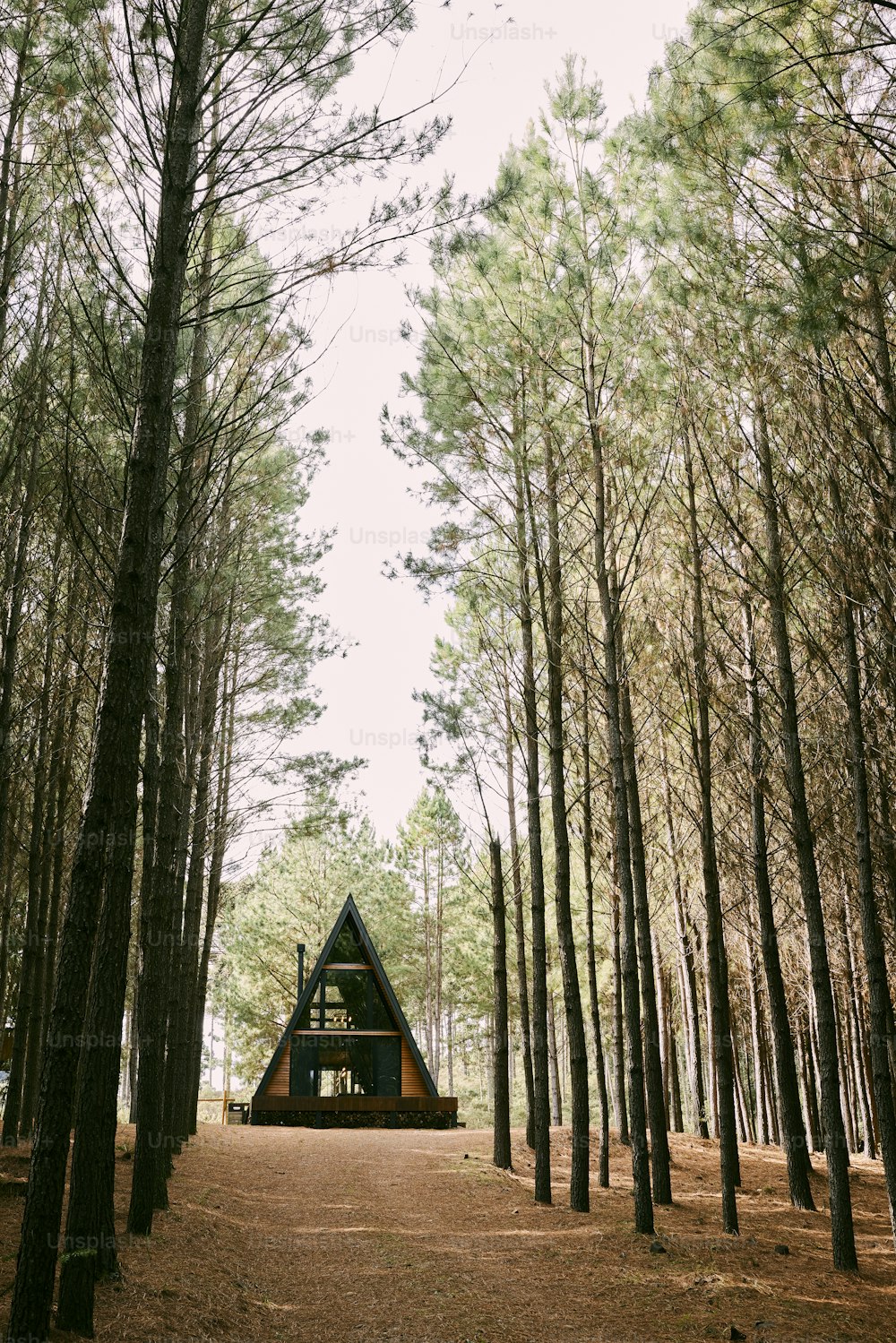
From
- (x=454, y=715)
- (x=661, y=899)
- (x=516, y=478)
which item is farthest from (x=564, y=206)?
(x=661, y=899)

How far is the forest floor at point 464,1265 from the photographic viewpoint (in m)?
4.97

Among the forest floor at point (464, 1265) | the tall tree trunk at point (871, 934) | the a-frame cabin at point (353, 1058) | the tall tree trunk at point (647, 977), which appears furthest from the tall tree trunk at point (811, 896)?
the a-frame cabin at point (353, 1058)

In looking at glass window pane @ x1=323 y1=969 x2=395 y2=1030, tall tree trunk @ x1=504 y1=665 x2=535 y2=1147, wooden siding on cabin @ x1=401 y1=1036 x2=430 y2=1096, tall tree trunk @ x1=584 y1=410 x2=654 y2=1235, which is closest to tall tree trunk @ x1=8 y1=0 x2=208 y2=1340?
tall tree trunk @ x1=584 y1=410 x2=654 y2=1235

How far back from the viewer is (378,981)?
61.6ft

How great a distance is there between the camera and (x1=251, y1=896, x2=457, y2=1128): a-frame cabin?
56.9 feet

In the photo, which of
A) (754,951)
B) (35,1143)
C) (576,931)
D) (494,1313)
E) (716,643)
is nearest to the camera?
(35,1143)

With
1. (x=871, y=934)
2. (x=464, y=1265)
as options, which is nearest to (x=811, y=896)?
(x=871, y=934)

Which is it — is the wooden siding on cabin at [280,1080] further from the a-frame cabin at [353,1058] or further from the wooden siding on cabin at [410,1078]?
the wooden siding on cabin at [410,1078]

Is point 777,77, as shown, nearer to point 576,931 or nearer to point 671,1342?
point 671,1342

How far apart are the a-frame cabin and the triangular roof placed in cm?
2

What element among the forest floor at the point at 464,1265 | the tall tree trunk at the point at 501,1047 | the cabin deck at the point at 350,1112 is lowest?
the cabin deck at the point at 350,1112

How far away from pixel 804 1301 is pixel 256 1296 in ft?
11.3

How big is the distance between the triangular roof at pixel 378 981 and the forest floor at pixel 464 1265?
23.9 feet

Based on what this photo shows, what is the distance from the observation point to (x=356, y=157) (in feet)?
16.9
